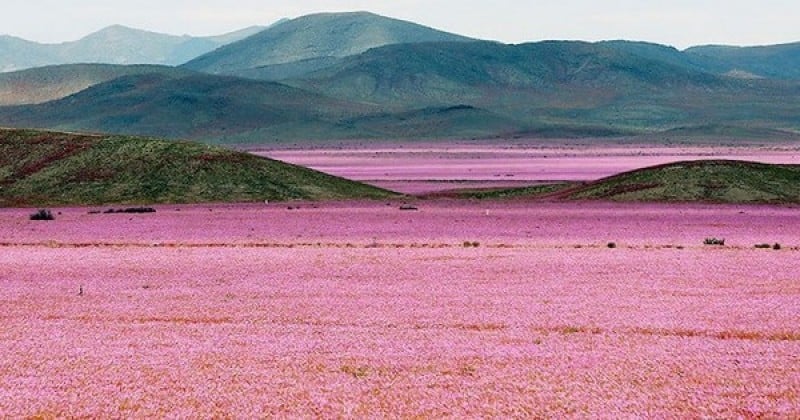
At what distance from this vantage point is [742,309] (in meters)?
24.5

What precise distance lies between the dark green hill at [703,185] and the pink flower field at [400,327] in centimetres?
2121

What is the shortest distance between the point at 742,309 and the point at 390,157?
12425 centimetres

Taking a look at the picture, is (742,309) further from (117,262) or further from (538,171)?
(538,171)

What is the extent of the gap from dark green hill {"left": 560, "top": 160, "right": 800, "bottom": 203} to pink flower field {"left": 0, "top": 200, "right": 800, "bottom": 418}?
21215 millimetres

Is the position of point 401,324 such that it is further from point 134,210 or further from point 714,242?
point 134,210

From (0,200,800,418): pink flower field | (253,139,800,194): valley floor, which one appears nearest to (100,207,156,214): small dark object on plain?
(0,200,800,418): pink flower field

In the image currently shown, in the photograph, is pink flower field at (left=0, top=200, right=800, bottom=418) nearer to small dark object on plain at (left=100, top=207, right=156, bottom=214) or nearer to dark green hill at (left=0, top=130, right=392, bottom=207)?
small dark object on plain at (left=100, top=207, right=156, bottom=214)

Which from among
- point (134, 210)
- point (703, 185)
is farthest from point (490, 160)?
point (134, 210)

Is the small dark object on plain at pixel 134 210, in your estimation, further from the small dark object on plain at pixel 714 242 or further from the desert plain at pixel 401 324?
the small dark object on plain at pixel 714 242

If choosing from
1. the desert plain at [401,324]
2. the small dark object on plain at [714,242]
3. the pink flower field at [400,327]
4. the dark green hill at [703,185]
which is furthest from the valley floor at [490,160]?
the pink flower field at [400,327]

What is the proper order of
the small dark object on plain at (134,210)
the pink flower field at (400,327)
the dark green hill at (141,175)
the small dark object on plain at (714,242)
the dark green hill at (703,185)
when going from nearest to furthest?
the pink flower field at (400,327) < the small dark object on plain at (714,242) < the small dark object on plain at (134,210) < the dark green hill at (703,185) < the dark green hill at (141,175)

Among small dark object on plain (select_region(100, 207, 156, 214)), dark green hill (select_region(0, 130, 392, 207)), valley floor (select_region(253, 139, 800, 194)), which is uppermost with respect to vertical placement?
dark green hill (select_region(0, 130, 392, 207))

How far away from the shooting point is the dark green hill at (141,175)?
69.7 metres

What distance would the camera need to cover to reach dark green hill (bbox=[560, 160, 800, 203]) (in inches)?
2562
